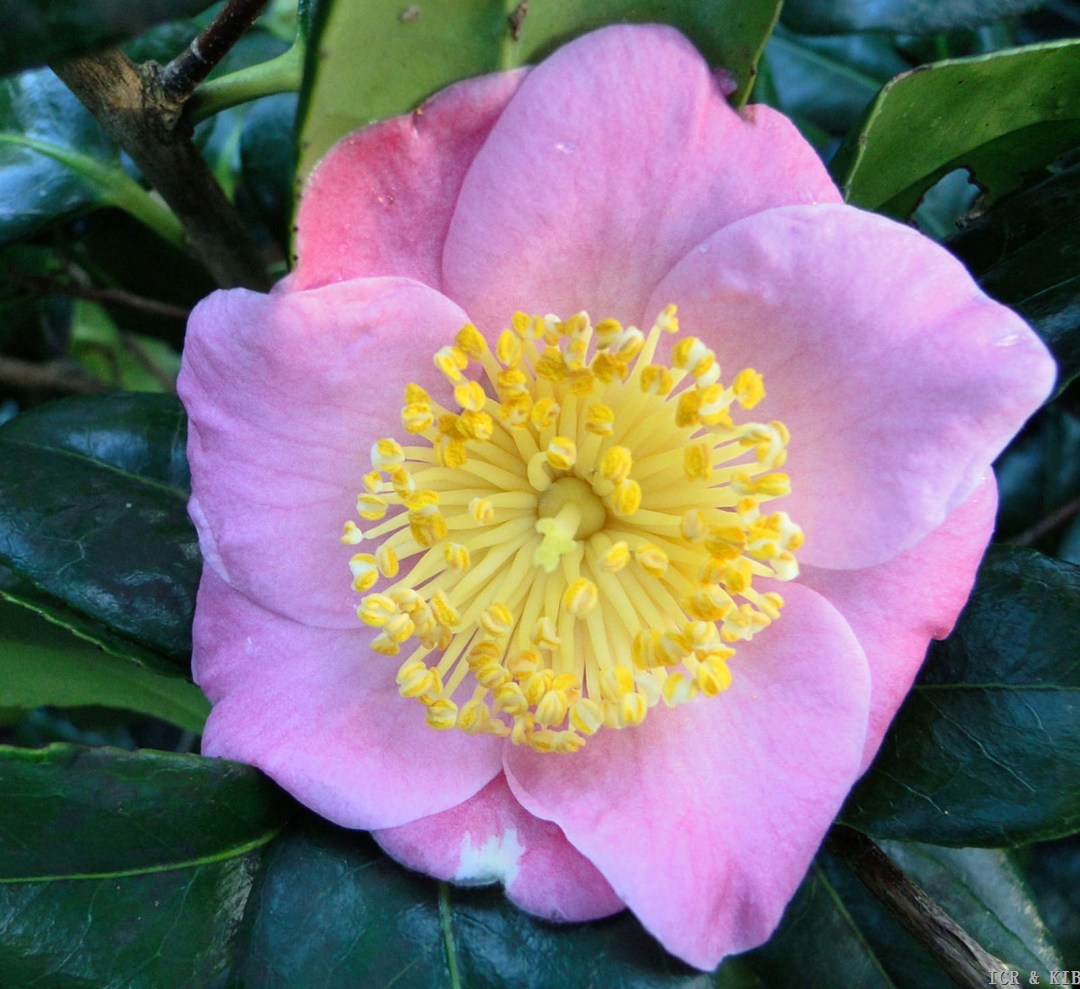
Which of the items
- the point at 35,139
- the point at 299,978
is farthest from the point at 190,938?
the point at 35,139

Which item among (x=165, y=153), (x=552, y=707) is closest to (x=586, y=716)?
(x=552, y=707)

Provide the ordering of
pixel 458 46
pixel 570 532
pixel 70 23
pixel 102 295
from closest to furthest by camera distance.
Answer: pixel 70 23, pixel 458 46, pixel 570 532, pixel 102 295

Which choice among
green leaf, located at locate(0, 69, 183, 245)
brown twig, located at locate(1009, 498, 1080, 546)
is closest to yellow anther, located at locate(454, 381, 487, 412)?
green leaf, located at locate(0, 69, 183, 245)

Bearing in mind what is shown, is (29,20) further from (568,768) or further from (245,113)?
(245,113)

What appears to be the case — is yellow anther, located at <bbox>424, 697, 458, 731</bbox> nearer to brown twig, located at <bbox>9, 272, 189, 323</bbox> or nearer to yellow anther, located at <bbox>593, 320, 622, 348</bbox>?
yellow anther, located at <bbox>593, 320, 622, 348</bbox>

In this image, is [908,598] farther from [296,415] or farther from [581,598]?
[296,415]

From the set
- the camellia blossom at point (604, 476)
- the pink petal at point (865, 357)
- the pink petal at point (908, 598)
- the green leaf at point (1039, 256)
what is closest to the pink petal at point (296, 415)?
the camellia blossom at point (604, 476)
